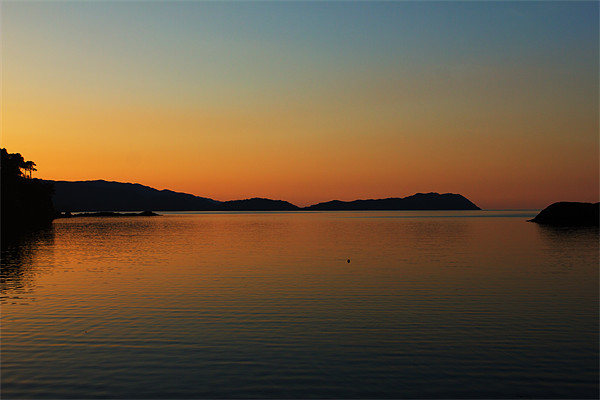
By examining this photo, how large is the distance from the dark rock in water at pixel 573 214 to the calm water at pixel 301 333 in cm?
11599

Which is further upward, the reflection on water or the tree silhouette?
the tree silhouette

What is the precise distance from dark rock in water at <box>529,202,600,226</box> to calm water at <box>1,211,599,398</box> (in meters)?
116

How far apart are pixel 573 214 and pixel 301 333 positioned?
153 meters

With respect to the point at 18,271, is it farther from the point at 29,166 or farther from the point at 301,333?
the point at 29,166

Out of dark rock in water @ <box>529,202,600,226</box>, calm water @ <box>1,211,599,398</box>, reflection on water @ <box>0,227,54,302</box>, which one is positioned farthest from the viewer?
dark rock in water @ <box>529,202,600,226</box>

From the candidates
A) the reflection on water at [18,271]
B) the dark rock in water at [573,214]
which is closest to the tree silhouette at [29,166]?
the reflection on water at [18,271]

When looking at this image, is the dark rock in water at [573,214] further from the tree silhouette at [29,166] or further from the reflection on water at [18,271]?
the tree silhouette at [29,166]

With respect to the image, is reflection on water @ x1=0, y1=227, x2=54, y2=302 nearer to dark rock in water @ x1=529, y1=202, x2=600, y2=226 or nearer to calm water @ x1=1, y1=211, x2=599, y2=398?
calm water @ x1=1, y1=211, x2=599, y2=398

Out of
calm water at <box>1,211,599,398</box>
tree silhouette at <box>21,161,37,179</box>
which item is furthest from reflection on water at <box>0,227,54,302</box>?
tree silhouette at <box>21,161,37,179</box>

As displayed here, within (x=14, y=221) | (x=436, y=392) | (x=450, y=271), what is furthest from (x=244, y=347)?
(x=14, y=221)

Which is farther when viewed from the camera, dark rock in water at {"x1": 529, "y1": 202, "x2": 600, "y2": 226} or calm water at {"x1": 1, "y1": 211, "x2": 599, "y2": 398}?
dark rock in water at {"x1": 529, "y1": 202, "x2": 600, "y2": 226}

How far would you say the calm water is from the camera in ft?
52.3

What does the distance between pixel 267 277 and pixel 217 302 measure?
11.1 meters

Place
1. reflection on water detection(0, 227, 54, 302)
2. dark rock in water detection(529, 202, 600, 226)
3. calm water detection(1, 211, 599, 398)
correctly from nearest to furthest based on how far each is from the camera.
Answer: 1. calm water detection(1, 211, 599, 398)
2. reflection on water detection(0, 227, 54, 302)
3. dark rock in water detection(529, 202, 600, 226)
